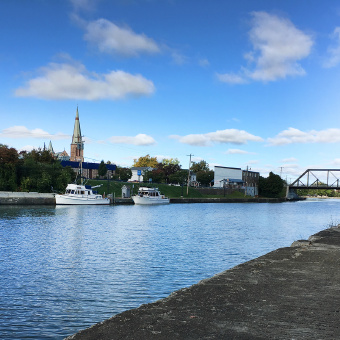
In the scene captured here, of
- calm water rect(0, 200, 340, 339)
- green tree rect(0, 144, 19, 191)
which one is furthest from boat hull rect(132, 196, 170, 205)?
calm water rect(0, 200, 340, 339)

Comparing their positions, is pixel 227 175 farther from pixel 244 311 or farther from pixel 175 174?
pixel 244 311

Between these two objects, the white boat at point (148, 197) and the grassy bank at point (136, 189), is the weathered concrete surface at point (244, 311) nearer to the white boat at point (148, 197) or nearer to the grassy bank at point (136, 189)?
the white boat at point (148, 197)

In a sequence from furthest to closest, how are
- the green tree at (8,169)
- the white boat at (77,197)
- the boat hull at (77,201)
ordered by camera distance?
the green tree at (8,169), the white boat at (77,197), the boat hull at (77,201)

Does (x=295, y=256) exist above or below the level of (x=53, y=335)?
above

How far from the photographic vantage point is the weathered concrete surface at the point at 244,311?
5.47 meters

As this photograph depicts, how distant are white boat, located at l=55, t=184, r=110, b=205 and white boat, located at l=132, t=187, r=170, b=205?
934 cm

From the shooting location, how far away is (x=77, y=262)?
1883 centimetres

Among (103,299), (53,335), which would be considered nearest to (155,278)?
(103,299)

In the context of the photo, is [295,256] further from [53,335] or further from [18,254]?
[18,254]

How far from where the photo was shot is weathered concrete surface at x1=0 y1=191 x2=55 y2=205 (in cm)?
6181

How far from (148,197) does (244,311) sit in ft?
247

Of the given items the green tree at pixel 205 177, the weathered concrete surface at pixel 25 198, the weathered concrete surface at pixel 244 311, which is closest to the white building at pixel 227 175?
the green tree at pixel 205 177

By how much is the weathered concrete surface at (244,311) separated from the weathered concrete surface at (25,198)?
191ft

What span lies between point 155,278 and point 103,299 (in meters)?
3.38
